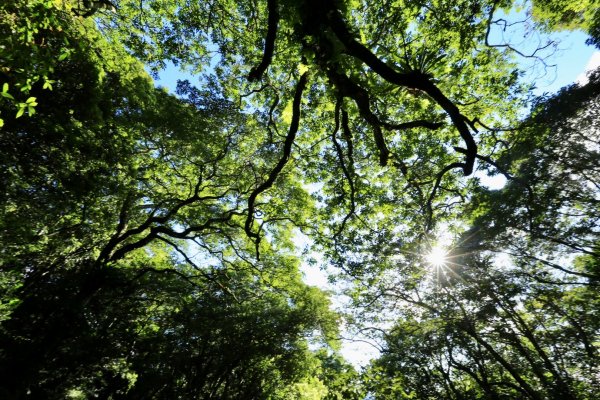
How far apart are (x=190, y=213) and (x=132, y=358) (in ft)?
28.6

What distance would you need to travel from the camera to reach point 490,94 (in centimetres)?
757

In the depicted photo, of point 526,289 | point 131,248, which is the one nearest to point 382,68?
point 131,248

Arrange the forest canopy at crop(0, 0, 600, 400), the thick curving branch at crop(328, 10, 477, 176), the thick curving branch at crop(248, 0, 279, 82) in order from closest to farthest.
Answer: the thick curving branch at crop(328, 10, 477, 176) < the thick curving branch at crop(248, 0, 279, 82) < the forest canopy at crop(0, 0, 600, 400)

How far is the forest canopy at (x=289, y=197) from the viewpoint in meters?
6.18

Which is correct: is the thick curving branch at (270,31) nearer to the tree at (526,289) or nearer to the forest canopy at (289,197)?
the forest canopy at (289,197)

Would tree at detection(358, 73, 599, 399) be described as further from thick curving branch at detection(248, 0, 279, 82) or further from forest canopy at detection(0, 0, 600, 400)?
thick curving branch at detection(248, 0, 279, 82)

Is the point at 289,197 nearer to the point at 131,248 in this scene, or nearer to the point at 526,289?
the point at 131,248

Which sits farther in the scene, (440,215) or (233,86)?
(233,86)

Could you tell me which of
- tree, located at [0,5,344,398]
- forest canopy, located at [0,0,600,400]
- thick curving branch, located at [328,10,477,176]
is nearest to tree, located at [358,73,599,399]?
forest canopy, located at [0,0,600,400]

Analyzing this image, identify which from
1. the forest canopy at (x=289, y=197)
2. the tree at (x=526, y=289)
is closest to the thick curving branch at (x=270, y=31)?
the forest canopy at (x=289, y=197)

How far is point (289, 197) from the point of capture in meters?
11.3

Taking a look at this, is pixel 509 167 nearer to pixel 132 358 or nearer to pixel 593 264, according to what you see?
pixel 593 264

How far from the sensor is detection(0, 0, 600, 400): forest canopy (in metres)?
6.18

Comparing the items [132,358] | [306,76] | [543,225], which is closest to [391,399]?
[306,76]
